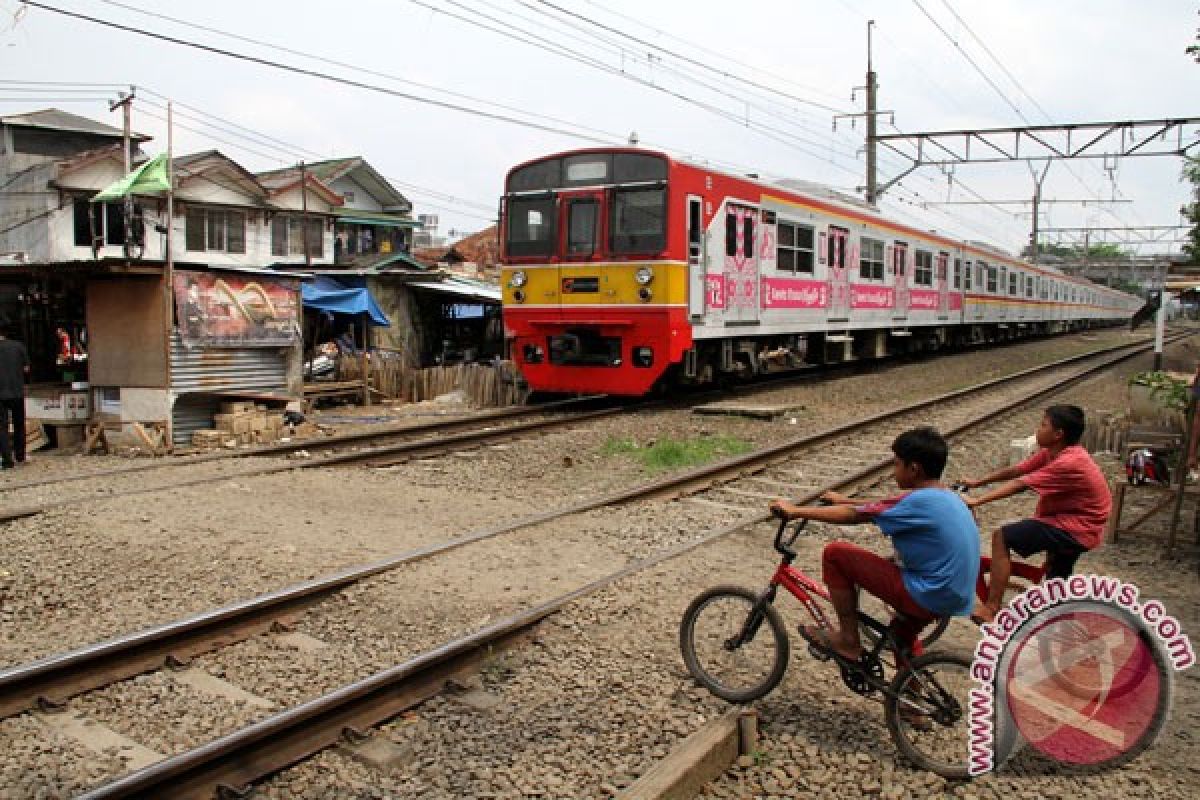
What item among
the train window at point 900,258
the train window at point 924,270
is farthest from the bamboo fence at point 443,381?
the train window at point 924,270

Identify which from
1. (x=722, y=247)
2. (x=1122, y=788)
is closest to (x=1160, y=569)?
(x=1122, y=788)

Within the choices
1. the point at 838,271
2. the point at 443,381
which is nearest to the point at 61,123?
the point at 443,381

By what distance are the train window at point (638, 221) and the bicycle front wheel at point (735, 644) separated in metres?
8.12

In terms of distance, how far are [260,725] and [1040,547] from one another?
11.7 ft

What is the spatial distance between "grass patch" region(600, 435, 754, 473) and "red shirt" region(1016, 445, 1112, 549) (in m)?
4.88

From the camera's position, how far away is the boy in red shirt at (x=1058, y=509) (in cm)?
438

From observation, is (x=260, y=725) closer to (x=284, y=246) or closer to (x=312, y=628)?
(x=312, y=628)

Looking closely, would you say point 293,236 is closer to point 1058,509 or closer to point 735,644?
point 735,644

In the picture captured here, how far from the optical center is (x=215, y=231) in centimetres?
2630

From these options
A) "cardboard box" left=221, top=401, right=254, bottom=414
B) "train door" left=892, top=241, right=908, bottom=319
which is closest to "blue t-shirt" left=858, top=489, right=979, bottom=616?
"cardboard box" left=221, top=401, right=254, bottom=414

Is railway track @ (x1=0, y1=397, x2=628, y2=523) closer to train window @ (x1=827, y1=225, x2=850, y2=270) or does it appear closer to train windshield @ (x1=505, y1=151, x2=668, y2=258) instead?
train windshield @ (x1=505, y1=151, x2=668, y2=258)

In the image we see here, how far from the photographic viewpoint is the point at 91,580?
5566 millimetres

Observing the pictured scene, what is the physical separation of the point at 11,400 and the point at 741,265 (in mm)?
9177

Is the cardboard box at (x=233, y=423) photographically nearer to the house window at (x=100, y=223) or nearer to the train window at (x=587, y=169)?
the train window at (x=587, y=169)
